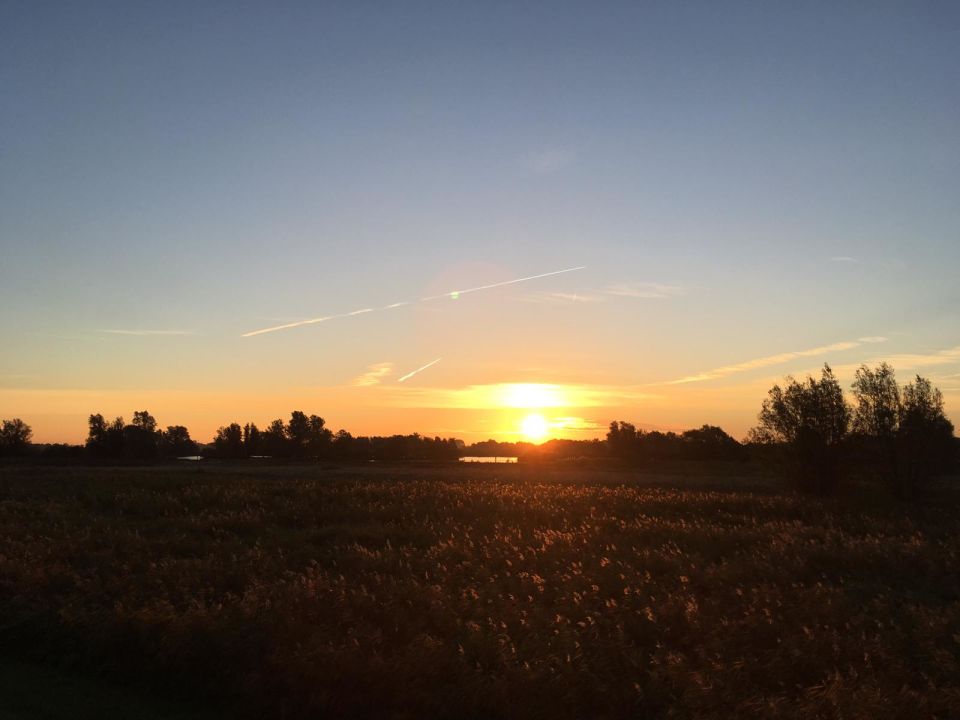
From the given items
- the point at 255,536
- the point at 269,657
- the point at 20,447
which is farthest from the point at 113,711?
the point at 20,447

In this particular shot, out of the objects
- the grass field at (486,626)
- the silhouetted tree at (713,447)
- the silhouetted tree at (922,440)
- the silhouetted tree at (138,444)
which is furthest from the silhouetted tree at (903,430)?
the silhouetted tree at (138,444)

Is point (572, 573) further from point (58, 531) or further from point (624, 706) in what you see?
point (58, 531)

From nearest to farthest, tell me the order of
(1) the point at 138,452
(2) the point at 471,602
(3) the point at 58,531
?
(2) the point at 471,602
(3) the point at 58,531
(1) the point at 138,452

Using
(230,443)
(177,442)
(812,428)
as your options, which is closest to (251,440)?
(230,443)

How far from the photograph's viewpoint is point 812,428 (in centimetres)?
4178

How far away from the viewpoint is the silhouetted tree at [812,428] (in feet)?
136

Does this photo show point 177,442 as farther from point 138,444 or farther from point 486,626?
point 486,626

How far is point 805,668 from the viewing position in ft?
29.3

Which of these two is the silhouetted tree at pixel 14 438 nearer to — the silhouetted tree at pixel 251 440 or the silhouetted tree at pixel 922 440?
the silhouetted tree at pixel 251 440

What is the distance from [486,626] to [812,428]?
37035 mm

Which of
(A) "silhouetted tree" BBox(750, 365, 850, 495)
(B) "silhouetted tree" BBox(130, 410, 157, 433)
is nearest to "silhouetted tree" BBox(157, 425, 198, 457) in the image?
(B) "silhouetted tree" BBox(130, 410, 157, 433)

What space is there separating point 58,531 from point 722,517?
22047 millimetres

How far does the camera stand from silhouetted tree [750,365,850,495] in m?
41.3

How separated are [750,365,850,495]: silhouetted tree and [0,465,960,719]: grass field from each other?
23.2 metres
